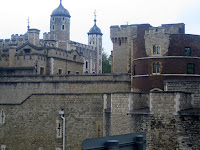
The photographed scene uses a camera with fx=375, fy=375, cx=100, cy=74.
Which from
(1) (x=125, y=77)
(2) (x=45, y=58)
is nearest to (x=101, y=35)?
(2) (x=45, y=58)

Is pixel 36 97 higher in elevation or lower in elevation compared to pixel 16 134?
higher

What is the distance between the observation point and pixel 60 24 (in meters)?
57.1

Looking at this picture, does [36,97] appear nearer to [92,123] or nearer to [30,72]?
[92,123]

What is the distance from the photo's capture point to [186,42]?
2703cm

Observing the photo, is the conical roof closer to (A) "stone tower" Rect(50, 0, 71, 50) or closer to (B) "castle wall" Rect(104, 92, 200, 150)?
(A) "stone tower" Rect(50, 0, 71, 50)

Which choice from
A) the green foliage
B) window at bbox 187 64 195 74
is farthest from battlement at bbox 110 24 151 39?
the green foliage

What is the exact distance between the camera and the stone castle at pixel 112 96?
58.1 ft

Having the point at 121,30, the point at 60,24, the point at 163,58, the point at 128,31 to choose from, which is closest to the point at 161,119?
the point at 163,58

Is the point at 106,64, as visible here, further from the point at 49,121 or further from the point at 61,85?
the point at 49,121

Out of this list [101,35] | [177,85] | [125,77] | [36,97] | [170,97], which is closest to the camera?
[170,97]

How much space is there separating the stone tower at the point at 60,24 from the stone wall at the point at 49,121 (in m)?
32.4

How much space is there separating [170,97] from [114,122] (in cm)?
386

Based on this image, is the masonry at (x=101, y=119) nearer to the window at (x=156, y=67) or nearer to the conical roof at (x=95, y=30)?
the window at (x=156, y=67)

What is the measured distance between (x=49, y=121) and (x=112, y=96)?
5559 millimetres
